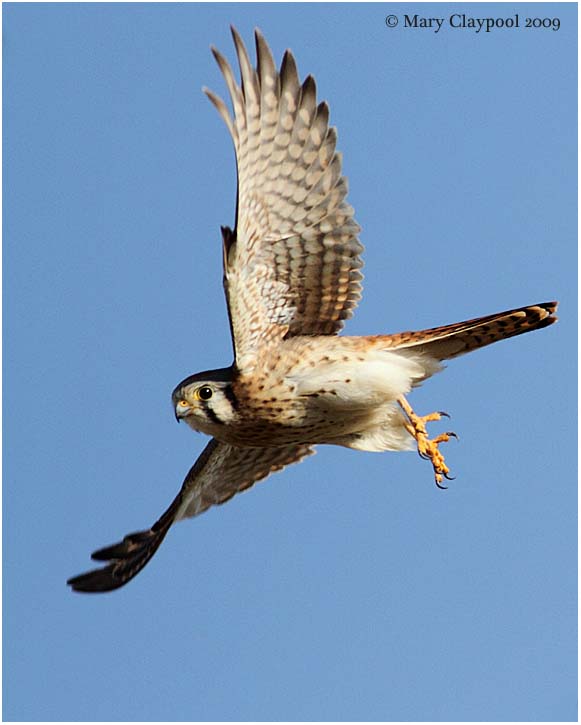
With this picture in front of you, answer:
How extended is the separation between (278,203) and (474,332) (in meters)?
1.47

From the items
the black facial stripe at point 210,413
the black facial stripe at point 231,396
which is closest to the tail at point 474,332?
the black facial stripe at point 231,396

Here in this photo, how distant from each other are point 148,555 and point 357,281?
273 cm

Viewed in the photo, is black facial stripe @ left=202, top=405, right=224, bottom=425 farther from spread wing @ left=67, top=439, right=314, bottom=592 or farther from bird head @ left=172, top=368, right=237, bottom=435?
spread wing @ left=67, top=439, right=314, bottom=592

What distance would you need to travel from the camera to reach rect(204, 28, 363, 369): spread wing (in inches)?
373

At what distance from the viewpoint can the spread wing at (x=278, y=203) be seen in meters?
9.48

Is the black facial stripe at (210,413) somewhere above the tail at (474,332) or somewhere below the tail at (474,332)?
below

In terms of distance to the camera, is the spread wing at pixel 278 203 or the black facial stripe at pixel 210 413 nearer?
the spread wing at pixel 278 203

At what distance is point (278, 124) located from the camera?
9.56 m

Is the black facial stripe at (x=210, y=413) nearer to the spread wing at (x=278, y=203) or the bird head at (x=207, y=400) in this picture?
the bird head at (x=207, y=400)

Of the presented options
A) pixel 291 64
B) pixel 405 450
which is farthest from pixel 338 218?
pixel 405 450

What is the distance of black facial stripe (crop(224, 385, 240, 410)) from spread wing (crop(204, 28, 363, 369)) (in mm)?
163

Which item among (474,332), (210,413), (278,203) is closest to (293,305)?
(278,203)

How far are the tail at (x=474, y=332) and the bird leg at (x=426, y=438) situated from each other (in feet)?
1.59

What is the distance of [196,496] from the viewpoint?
11258 mm
